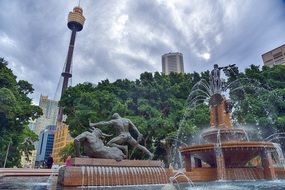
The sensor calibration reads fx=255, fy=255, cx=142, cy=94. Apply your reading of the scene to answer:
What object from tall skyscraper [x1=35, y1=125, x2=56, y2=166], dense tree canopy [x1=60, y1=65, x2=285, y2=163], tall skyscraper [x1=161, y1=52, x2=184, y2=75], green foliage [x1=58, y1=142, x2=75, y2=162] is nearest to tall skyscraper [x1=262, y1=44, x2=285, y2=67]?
dense tree canopy [x1=60, y1=65, x2=285, y2=163]

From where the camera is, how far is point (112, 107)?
71.3ft

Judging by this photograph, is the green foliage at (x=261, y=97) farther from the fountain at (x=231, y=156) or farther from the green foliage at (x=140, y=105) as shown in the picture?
the fountain at (x=231, y=156)

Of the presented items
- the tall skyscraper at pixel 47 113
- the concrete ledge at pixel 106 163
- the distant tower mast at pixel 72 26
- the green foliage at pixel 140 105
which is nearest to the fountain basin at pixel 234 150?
the concrete ledge at pixel 106 163

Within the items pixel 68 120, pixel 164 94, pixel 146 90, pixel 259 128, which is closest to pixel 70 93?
pixel 68 120

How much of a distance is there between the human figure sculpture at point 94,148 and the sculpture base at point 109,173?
30 cm

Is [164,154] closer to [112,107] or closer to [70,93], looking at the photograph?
[112,107]

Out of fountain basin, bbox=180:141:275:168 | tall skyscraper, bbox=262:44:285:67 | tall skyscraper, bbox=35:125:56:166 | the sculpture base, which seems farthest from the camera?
tall skyscraper, bbox=35:125:56:166

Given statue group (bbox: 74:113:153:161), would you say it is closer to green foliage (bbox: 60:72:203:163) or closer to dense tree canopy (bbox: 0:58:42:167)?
green foliage (bbox: 60:72:203:163)

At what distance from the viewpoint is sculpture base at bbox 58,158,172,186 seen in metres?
9.33

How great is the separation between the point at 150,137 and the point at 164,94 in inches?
189

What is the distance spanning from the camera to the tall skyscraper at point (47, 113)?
15988 centimetres

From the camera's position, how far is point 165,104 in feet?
81.9

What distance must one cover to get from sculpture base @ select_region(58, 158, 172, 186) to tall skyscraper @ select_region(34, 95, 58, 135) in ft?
515

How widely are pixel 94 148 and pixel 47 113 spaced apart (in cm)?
16197
